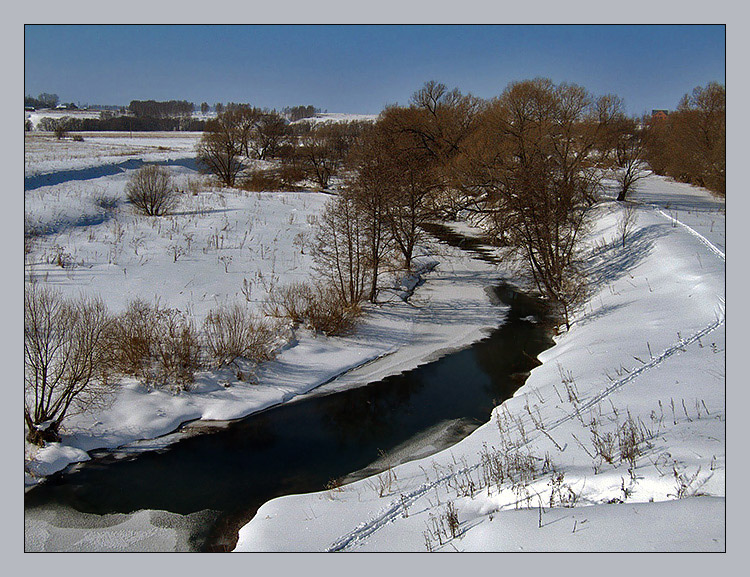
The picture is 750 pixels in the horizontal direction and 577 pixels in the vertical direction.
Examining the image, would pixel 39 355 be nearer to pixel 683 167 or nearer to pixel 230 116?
pixel 683 167

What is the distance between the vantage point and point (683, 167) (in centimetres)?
3152

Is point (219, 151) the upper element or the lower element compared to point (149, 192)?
upper

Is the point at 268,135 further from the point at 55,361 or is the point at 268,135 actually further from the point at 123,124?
the point at 55,361

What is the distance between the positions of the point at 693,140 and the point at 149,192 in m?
28.2

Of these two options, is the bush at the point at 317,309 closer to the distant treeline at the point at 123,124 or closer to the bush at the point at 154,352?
the bush at the point at 154,352

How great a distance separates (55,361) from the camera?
31.9 ft

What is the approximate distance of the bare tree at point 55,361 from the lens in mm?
8898

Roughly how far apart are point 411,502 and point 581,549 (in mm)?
2578

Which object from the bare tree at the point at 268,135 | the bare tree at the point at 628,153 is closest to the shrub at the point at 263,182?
the bare tree at the point at 268,135

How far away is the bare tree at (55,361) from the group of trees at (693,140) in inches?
930

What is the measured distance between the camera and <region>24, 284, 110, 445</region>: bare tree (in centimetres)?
890

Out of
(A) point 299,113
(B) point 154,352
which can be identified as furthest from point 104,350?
(A) point 299,113

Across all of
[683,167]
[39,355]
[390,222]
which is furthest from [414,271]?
[683,167]

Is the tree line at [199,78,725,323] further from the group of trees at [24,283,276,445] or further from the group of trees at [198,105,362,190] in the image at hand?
the group of trees at [24,283,276,445]
